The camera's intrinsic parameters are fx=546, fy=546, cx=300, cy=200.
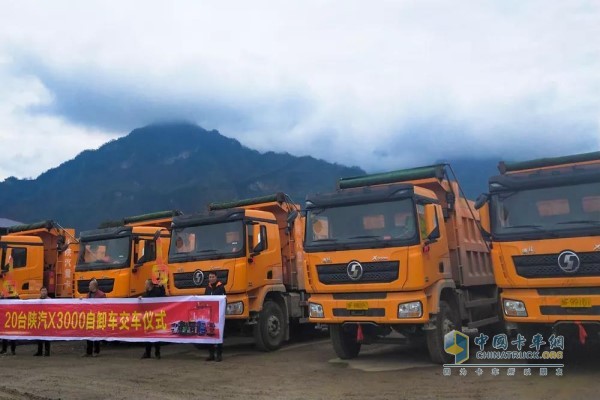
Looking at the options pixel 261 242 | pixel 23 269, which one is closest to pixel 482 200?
pixel 261 242

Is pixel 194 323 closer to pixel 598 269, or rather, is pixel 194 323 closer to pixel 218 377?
pixel 218 377

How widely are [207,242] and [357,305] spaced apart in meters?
4.17

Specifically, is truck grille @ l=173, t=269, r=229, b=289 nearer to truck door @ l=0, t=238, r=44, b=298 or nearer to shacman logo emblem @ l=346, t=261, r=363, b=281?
shacman logo emblem @ l=346, t=261, r=363, b=281

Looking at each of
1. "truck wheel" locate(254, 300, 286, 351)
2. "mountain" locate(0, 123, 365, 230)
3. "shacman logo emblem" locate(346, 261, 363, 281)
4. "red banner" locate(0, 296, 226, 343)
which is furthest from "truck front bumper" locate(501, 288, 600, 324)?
"mountain" locate(0, 123, 365, 230)

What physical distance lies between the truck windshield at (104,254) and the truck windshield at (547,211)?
9221 mm

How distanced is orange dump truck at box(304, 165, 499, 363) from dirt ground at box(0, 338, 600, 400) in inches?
30.6

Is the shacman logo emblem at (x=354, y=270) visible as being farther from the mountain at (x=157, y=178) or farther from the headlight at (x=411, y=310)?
the mountain at (x=157, y=178)

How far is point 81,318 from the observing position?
1197 cm

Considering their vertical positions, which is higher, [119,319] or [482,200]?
[482,200]

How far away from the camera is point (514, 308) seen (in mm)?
8312

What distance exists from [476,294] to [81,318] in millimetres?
8500

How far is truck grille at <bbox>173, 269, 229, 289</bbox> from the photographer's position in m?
11.6

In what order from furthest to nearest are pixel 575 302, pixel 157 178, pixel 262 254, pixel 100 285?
pixel 157 178 < pixel 100 285 < pixel 262 254 < pixel 575 302

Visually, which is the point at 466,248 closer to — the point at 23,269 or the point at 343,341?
the point at 343,341
